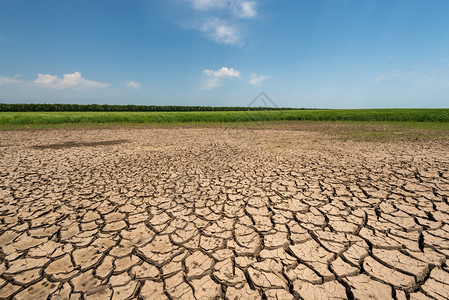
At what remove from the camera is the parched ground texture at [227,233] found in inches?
61.2

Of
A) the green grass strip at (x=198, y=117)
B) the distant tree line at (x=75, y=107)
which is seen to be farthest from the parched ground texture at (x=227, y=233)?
the distant tree line at (x=75, y=107)

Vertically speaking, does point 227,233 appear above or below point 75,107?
below

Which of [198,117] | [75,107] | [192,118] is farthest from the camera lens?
[75,107]

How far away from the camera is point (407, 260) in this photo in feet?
5.76

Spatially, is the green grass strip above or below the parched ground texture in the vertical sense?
above

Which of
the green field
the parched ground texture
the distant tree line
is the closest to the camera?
the parched ground texture

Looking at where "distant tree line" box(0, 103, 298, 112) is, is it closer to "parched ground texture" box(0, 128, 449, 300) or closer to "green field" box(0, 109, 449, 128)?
"green field" box(0, 109, 449, 128)

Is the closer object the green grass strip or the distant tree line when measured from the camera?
the green grass strip

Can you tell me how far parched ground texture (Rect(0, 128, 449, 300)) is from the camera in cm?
155

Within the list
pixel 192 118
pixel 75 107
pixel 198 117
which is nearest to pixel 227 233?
pixel 192 118

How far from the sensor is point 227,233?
2.20 meters

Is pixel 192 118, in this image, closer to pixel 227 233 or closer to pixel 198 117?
pixel 198 117

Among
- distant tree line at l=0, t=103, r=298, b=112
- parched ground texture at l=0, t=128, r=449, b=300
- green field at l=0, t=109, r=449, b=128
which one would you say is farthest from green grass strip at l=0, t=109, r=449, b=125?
distant tree line at l=0, t=103, r=298, b=112

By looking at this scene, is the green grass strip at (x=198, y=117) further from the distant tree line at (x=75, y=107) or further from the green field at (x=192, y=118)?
the distant tree line at (x=75, y=107)
